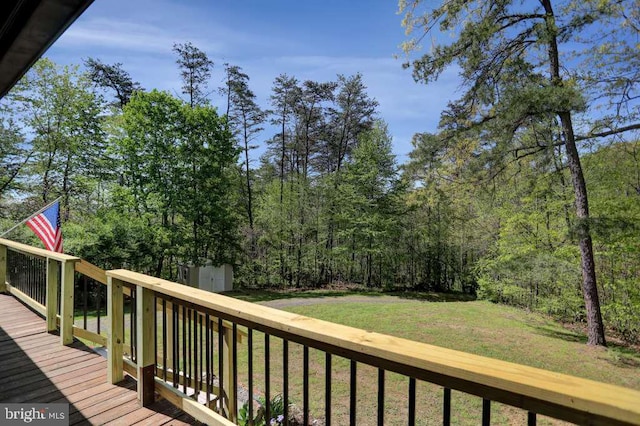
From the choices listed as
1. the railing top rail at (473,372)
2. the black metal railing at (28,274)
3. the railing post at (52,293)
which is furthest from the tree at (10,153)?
the railing top rail at (473,372)

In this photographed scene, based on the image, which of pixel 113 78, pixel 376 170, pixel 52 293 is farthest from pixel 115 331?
pixel 113 78

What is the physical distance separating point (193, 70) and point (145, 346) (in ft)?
52.3

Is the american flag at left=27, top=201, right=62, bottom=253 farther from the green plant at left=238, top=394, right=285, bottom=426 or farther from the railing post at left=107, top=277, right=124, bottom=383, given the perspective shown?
the green plant at left=238, top=394, right=285, bottom=426

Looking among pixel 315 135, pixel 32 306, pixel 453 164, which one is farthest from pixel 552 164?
pixel 315 135

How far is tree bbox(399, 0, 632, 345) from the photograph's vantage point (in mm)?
6957

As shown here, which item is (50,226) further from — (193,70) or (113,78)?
(113,78)

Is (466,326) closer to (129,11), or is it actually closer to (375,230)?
(375,230)

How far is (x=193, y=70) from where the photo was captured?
15375mm

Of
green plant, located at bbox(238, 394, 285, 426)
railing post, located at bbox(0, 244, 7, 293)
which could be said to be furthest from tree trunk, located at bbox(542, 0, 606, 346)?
railing post, located at bbox(0, 244, 7, 293)

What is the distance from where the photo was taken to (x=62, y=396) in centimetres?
237

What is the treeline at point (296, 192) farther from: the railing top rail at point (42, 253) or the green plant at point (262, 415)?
the green plant at point (262, 415)

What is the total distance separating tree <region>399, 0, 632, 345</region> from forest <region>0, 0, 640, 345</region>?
4 centimetres

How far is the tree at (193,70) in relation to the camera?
15023 millimetres

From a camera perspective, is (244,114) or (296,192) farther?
(296,192)
